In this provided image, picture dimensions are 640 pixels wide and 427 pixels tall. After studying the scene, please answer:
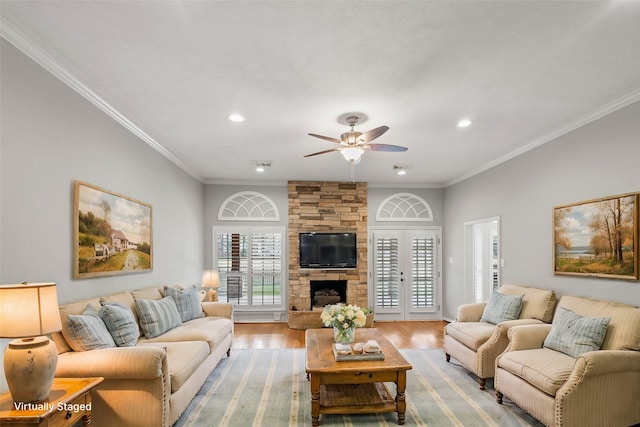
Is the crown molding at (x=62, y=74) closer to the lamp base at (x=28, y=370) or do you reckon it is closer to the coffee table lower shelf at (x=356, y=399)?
the lamp base at (x=28, y=370)

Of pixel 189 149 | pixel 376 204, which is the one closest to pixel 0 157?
pixel 189 149

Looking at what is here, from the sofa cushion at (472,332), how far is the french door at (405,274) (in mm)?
2760

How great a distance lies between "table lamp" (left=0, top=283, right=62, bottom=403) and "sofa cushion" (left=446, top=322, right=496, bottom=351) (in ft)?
12.7

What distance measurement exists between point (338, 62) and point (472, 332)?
3383 millimetres

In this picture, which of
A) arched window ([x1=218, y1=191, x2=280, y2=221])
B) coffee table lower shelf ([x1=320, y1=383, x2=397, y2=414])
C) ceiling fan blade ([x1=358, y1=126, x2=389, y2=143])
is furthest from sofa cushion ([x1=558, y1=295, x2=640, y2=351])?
arched window ([x1=218, y1=191, x2=280, y2=221])

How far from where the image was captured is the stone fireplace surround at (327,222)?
734 cm

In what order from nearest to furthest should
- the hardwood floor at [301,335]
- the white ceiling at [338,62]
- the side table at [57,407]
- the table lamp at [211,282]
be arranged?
the side table at [57,407] < the white ceiling at [338,62] < the hardwood floor at [301,335] < the table lamp at [211,282]

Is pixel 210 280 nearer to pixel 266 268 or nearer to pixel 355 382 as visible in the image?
pixel 266 268

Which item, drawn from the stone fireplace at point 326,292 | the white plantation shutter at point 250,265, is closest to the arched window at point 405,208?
the stone fireplace at point 326,292

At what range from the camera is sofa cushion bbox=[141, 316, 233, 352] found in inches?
152

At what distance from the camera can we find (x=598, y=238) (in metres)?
3.72

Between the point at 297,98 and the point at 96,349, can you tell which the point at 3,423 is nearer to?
the point at 96,349

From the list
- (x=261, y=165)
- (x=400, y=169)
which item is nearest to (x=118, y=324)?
(x=261, y=165)

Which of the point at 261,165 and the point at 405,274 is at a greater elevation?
the point at 261,165
